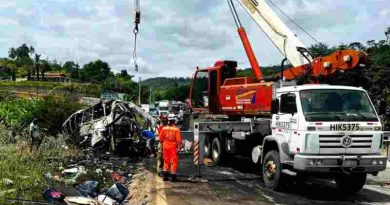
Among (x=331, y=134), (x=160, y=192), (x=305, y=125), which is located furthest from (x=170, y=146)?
(x=331, y=134)

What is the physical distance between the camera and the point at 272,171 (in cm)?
1270

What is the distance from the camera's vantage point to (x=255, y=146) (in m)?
15.3

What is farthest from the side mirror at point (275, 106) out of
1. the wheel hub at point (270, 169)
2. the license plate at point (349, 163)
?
the license plate at point (349, 163)

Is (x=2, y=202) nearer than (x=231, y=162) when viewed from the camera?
Yes

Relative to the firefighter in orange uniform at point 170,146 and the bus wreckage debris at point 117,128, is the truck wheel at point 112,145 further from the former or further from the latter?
the firefighter in orange uniform at point 170,146

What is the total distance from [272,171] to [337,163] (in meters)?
1.83

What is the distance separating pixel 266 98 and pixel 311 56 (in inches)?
92.1

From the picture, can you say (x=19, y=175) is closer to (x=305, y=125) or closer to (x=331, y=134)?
(x=305, y=125)

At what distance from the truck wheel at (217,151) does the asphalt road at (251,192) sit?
2.03 m

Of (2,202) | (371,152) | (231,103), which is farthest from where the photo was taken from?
(231,103)

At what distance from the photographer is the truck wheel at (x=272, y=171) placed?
1230cm

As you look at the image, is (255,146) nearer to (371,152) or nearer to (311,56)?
(311,56)

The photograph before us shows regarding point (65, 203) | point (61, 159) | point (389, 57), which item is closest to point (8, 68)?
point (389, 57)

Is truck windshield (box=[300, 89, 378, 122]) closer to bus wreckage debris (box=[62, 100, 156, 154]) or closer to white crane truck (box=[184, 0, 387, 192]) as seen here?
white crane truck (box=[184, 0, 387, 192])
